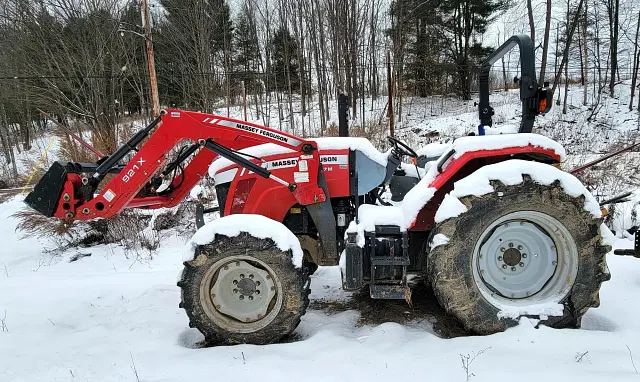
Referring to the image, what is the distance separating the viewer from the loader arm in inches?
124

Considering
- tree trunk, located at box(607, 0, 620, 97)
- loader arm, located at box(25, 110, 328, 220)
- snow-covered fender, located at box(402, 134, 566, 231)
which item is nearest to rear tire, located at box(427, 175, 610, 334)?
snow-covered fender, located at box(402, 134, 566, 231)

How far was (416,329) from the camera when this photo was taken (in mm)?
2982

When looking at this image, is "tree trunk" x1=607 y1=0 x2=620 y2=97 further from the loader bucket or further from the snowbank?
the loader bucket

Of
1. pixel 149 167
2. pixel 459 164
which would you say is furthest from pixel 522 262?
pixel 149 167

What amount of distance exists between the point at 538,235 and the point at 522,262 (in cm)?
22

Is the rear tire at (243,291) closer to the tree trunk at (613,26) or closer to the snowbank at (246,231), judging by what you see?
the snowbank at (246,231)

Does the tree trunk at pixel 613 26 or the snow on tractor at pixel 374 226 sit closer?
the snow on tractor at pixel 374 226

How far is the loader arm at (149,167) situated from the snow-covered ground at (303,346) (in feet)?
3.19

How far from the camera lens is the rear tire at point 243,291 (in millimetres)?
2816

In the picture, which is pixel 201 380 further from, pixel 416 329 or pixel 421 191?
pixel 421 191

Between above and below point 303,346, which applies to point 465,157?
above

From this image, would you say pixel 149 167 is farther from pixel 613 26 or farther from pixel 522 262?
pixel 613 26

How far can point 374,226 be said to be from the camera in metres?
3.04

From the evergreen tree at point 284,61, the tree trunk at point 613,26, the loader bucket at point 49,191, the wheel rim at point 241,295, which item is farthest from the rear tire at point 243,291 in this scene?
the tree trunk at point 613,26
